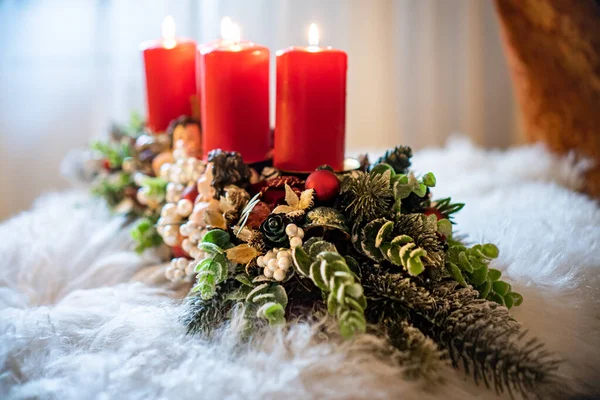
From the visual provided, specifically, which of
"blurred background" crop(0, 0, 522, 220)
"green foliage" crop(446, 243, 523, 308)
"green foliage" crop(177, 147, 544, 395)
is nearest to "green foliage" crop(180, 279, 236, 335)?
"green foliage" crop(177, 147, 544, 395)

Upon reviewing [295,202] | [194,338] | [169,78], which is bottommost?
[194,338]

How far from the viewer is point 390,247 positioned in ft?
1.61

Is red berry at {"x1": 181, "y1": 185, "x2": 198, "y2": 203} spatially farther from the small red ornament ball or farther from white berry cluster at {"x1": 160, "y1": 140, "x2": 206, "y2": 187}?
the small red ornament ball

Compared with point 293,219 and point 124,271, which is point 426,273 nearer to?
point 293,219

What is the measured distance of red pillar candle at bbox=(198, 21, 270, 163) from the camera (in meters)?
0.62

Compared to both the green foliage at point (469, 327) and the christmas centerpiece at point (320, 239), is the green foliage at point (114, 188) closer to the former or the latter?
the christmas centerpiece at point (320, 239)

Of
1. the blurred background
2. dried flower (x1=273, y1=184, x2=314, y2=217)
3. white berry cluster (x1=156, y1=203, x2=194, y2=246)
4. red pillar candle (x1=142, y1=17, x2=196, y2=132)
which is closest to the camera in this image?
dried flower (x1=273, y1=184, x2=314, y2=217)

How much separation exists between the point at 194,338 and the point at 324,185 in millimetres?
194

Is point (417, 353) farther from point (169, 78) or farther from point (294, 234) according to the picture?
point (169, 78)

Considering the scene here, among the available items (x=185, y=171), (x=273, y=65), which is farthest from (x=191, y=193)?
(x=273, y=65)

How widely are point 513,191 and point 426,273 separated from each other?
41cm

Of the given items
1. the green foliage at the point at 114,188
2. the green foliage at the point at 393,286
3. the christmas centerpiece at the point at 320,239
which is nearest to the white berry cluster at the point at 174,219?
the christmas centerpiece at the point at 320,239

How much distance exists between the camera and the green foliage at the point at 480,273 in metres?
0.51

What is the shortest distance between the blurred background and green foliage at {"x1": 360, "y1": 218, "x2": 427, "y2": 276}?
34.3 inches
